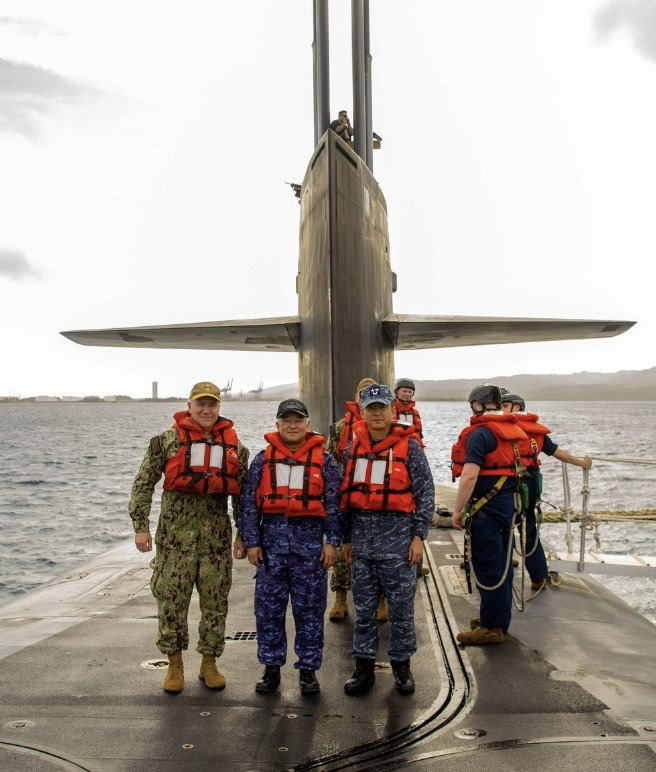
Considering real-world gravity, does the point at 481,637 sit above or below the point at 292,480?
below

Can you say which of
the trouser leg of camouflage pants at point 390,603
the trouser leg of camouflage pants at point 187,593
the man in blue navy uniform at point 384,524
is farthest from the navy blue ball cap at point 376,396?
the trouser leg of camouflage pants at point 187,593

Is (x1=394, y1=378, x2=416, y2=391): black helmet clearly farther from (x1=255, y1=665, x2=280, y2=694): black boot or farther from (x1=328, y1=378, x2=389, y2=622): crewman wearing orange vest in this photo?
(x1=255, y1=665, x2=280, y2=694): black boot

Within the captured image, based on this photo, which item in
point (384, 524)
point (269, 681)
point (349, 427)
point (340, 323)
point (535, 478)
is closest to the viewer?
point (269, 681)

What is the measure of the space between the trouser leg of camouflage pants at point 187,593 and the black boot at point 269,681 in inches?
14.0

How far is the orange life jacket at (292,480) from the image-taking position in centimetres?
450

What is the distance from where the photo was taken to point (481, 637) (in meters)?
5.33

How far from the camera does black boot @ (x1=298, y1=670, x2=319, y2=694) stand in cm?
439

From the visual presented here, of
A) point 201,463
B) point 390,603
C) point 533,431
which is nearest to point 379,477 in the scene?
point 390,603

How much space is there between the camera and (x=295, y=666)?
15.0 ft

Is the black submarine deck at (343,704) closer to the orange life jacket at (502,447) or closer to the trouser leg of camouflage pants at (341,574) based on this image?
the trouser leg of camouflage pants at (341,574)

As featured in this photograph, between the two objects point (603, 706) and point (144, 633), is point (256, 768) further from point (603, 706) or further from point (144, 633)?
point (144, 633)

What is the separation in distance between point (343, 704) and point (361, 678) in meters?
0.27

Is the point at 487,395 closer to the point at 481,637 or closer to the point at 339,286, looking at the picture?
the point at 481,637

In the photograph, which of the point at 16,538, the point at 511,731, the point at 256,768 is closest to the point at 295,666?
the point at 256,768
